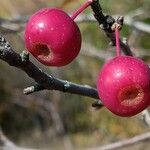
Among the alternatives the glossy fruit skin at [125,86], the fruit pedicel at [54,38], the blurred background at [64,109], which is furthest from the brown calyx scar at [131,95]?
the blurred background at [64,109]

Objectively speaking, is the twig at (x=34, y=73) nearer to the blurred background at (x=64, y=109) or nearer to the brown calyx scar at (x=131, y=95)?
the brown calyx scar at (x=131, y=95)

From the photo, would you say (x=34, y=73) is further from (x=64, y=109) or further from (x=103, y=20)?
(x=64, y=109)

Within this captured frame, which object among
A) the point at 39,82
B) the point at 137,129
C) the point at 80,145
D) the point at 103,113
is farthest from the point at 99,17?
the point at 80,145

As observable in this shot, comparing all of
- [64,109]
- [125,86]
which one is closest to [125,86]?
[125,86]

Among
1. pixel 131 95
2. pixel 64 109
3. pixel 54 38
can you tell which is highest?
pixel 64 109

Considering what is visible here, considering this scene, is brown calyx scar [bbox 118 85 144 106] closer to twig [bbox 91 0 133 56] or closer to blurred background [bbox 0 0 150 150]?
twig [bbox 91 0 133 56]
